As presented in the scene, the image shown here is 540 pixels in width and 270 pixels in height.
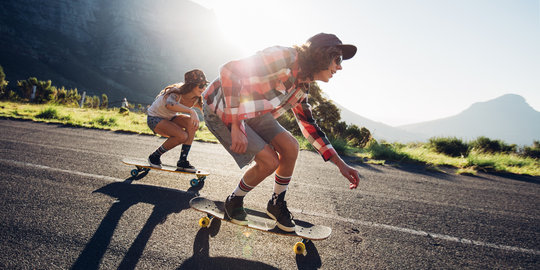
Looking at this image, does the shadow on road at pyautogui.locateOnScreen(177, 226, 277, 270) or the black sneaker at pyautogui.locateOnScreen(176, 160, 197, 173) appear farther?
the black sneaker at pyautogui.locateOnScreen(176, 160, 197, 173)

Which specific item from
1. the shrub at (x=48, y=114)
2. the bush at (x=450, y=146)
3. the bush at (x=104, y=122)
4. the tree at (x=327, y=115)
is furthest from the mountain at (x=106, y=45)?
the bush at (x=450, y=146)

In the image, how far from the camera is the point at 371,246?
2.43 m

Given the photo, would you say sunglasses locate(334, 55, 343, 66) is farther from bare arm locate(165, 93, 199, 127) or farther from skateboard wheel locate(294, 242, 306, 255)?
bare arm locate(165, 93, 199, 127)

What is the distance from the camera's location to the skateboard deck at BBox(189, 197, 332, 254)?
2230 millimetres

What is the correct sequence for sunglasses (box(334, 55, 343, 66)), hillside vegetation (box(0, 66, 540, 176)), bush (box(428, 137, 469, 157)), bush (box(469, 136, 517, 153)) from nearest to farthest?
sunglasses (box(334, 55, 343, 66)), hillside vegetation (box(0, 66, 540, 176)), bush (box(428, 137, 469, 157)), bush (box(469, 136, 517, 153))

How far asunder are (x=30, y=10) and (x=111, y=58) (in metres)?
26.8

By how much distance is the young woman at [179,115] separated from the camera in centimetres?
396

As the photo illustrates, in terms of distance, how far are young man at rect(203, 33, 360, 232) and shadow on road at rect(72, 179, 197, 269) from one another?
2.76 feet

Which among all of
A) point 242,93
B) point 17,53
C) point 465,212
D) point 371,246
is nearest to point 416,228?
point 371,246

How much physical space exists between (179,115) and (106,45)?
4529 inches

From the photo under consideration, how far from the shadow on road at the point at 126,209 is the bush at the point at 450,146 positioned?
40.2ft

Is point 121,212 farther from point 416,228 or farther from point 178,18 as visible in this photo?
point 178,18

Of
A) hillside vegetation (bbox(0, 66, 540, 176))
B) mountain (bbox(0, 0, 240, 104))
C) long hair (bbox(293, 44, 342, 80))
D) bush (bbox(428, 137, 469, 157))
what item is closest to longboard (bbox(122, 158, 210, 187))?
long hair (bbox(293, 44, 342, 80))

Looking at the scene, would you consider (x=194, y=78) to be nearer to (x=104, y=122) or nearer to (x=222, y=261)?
(x=222, y=261)
